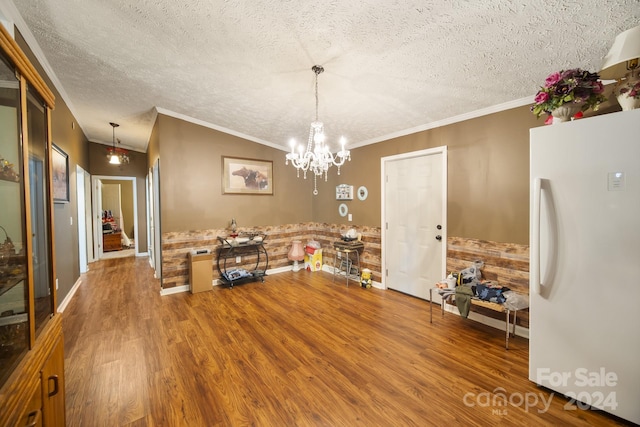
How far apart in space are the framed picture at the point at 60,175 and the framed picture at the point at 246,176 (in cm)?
203

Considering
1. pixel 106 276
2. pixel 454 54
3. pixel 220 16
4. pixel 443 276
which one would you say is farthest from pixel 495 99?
pixel 106 276

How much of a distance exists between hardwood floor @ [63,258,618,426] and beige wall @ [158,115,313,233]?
4.51 ft

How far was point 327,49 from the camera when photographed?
6.98ft

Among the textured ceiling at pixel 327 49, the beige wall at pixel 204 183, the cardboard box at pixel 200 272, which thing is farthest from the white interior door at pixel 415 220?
the cardboard box at pixel 200 272

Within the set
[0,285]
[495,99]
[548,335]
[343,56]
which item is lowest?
[548,335]

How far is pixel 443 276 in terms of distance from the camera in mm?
3344

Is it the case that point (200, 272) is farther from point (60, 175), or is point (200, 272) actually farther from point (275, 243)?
point (60, 175)

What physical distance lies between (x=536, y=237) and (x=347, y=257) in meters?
2.79

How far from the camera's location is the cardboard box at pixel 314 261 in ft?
17.0

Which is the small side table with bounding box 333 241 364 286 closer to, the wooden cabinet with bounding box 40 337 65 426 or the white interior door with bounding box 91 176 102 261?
the wooden cabinet with bounding box 40 337 65 426

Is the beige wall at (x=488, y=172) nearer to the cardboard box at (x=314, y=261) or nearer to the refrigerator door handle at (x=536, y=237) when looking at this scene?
the refrigerator door handle at (x=536, y=237)

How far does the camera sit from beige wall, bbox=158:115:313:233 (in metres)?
3.91

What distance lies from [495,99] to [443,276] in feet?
6.90

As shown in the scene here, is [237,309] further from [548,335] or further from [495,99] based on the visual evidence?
[495,99]
